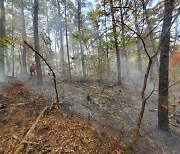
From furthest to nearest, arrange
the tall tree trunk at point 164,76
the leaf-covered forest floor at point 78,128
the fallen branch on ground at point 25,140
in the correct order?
the tall tree trunk at point 164,76 < the leaf-covered forest floor at point 78,128 < the fallen branch on ground at point 25,140

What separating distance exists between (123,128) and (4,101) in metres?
5.13

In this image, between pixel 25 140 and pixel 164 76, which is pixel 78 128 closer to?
pixel 25 140

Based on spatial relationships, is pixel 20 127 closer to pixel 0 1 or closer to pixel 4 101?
pixel 4 101

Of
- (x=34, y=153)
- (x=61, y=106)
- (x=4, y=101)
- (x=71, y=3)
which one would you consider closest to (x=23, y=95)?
(x=4, y=101)

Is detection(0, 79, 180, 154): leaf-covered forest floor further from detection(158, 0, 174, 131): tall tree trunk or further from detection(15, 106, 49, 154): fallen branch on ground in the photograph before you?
detection(158, 0, 174, 131): tall tree trunk

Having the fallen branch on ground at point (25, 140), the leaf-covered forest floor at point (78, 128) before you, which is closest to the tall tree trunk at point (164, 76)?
the leaf-covered forest floor at point (78, 128)

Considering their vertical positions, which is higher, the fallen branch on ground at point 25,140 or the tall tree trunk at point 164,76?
the tall tree trunk at point 164,76

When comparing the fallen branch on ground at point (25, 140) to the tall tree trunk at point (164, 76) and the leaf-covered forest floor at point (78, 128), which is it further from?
the tall tree trunk at point (164, 76)

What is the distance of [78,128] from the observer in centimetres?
492

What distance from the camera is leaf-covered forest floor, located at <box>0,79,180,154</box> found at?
14.1 ft

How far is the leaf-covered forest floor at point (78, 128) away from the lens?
4285 millimetres

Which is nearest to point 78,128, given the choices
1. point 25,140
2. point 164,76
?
point 25,140

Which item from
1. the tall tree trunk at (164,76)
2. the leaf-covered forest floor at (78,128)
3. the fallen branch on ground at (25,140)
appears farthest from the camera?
the tall tree trunk at (164,76)

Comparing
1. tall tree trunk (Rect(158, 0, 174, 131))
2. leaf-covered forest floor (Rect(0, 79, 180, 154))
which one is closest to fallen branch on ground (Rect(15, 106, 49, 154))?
leaf-covered forest floor (Rect(0, 79, 180, 154))
